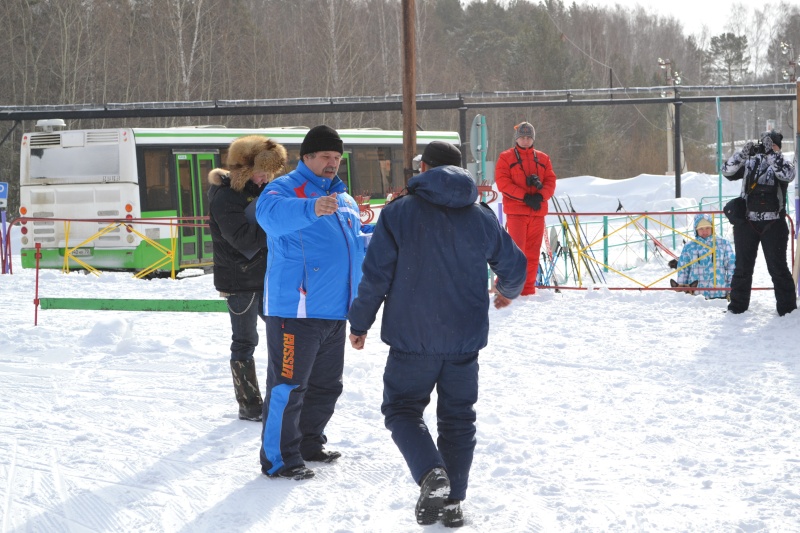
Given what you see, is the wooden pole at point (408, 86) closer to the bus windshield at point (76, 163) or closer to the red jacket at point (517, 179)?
the red jacket at point (517, 179)

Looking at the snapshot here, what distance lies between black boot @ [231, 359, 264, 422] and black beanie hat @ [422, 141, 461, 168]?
2.09 meters

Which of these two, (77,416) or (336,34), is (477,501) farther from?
(336,34)

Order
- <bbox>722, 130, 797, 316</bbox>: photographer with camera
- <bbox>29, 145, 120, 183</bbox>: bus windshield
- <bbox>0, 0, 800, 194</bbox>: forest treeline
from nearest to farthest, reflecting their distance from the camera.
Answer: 1. <bbox>722, 130, 797, 316</bbox>: photographer with camera
2. <bbox>29, 145, 120, 183</bbox>: bus windshield
3. <bbox>0, 0, 800, 194</bbox>: forest treeline

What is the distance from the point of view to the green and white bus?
15859mm

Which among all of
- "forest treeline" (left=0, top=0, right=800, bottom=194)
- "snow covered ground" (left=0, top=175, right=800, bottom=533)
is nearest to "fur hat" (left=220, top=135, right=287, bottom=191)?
"snow covered ground" (left=0, top=175, right=800, bottom=533)

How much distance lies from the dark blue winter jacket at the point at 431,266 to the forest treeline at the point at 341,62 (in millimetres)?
22579

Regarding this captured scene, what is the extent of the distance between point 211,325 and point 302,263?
5084 millimetres

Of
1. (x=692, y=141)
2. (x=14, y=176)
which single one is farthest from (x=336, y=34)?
(x=692, y=141)

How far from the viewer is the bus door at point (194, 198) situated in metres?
16.9

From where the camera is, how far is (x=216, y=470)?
4.61 metres

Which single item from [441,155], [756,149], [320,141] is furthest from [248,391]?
[756,149]

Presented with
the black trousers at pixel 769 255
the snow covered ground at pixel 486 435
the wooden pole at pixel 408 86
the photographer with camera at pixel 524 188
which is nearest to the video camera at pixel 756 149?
the black trousers at pixel 769 255

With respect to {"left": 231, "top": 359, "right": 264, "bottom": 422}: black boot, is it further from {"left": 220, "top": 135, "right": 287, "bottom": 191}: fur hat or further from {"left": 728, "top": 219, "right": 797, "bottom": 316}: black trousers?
{"left": 728, "top": 219, "right": 797, "bottom": 316}: black trousers

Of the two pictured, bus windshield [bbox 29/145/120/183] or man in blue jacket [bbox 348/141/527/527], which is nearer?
man in blue jacket [bbox 348/141/527/527]
